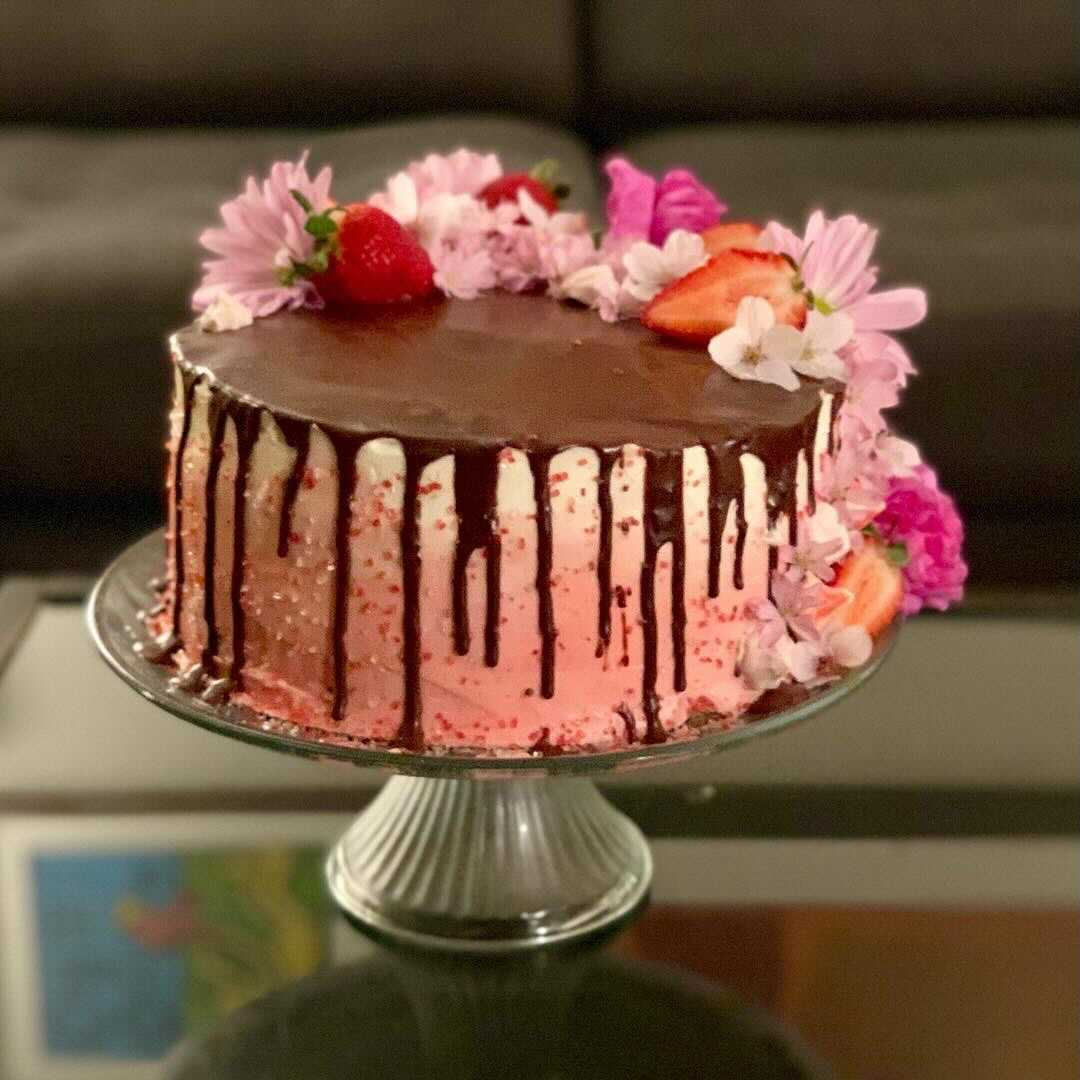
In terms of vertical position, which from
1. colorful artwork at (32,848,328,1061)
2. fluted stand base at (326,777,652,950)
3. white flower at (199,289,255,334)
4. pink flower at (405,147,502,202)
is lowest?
colorful artwork at (32,848,328,1061)

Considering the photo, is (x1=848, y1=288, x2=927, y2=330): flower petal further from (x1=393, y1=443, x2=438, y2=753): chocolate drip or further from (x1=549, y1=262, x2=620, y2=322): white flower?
(x1=393, y1=443, x2=438, y2=753): chocolate drip

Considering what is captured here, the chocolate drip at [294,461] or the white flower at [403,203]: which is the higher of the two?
the white flower at [403,203]

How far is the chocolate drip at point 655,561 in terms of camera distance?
2.94 ft

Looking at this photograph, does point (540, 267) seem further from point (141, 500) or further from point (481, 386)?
point (141, 500)

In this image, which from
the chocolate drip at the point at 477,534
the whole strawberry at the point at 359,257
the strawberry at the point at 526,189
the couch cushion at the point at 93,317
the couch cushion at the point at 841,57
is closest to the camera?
the chocolate drip at the point at 477,534

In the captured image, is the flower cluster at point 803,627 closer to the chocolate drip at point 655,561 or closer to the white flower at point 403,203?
the chocolate drip at point 655,561

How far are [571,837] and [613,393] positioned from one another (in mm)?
349

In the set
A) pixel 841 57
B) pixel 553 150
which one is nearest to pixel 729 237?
pixel 553 150

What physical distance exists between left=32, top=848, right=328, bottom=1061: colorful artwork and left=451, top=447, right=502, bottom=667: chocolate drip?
0.31m

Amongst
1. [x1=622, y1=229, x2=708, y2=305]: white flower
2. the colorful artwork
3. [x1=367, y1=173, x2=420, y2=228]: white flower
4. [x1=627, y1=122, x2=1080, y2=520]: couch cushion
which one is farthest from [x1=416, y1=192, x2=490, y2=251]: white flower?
[x1=627, y1=122, x2=1080, y2=520]: couch cushion

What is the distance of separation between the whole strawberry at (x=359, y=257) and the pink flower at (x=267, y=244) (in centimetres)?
1

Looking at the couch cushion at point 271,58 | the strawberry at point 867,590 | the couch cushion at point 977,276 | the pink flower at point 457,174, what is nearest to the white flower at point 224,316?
the pink flower at point 457,174

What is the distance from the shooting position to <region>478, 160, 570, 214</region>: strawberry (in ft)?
4.02

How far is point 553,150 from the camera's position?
223 centimetres
